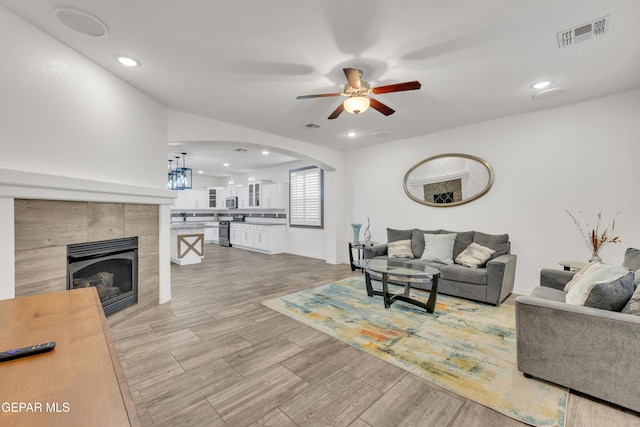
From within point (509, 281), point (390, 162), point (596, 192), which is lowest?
point (509, 281)

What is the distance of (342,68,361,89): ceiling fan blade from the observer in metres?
2.35

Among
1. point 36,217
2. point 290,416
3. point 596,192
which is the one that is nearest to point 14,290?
point 36,217

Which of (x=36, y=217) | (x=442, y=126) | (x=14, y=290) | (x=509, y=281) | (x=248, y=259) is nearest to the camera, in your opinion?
(x=14, y=290)

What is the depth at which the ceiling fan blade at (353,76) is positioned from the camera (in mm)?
2350

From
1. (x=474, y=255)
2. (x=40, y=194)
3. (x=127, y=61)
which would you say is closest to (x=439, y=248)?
(x=474, y=255)

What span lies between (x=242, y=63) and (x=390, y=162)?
366 cm

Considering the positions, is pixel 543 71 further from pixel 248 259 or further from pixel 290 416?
pixel 248 259

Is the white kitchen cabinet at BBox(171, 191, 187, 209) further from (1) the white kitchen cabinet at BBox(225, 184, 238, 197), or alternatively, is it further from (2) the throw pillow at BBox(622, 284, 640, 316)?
(2) the throw pillow at BBox(622, 284, 640, 316)

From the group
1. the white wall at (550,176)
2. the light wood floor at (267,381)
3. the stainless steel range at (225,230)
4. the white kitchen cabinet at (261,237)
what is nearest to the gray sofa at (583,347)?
the light wood floor at (267,381)

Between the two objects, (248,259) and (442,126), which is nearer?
(442,126)

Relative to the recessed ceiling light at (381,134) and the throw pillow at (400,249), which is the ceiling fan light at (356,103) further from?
the throw pillow at (400,249)

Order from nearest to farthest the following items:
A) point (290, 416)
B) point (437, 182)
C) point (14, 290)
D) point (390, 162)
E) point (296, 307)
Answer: point (290, 416)
point (14, 290)
point (296, 307)
point (437, 182)
point (390, 162)

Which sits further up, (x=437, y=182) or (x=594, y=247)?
(x=437, y=182)

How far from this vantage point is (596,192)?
3445 mm
